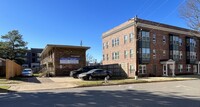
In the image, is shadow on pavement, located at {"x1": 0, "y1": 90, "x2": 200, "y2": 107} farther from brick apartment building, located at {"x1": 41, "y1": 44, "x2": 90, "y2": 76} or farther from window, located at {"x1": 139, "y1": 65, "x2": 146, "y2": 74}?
brick apartment building, located at {"x1": 41, "y1": 44, "x2": 90, "y2": 76}

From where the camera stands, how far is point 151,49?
3669 cm

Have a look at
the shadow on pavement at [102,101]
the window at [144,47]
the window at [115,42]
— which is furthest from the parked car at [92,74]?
the shadow on pavement at [102,101]

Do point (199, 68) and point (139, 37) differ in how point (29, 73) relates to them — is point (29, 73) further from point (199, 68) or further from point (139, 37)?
point (199, 68)

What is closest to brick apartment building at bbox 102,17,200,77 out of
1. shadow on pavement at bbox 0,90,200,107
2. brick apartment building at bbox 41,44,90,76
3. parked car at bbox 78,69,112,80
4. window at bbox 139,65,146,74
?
window at bbox 139,65,146,74

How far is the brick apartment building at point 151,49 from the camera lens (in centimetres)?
3519

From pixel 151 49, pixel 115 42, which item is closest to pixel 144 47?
pixel 151 49

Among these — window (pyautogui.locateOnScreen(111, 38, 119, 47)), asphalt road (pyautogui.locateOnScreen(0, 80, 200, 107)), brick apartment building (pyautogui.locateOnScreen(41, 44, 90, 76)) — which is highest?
window (pyautogui.locateOnScreen(111, 38, 119, 47))

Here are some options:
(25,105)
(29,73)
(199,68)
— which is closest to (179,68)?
(199,68)

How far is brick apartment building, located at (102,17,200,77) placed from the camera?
35.2 m

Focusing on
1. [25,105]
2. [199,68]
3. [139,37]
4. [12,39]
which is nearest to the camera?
[25,105]

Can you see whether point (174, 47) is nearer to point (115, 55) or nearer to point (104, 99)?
point (115, 55)

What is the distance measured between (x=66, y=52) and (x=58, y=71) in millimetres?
3755

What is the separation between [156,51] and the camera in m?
37.4

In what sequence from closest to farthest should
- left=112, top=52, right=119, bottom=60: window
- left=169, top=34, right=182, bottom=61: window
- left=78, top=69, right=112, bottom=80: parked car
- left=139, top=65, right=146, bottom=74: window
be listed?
left=78, top=69, right=112, bottom=80: parked car < left=139, top=65, right=146, bottom=74: window < left=169, top=34, right=182, bottom=61: window < left=112, top=52, right=119, bottom=60: window
